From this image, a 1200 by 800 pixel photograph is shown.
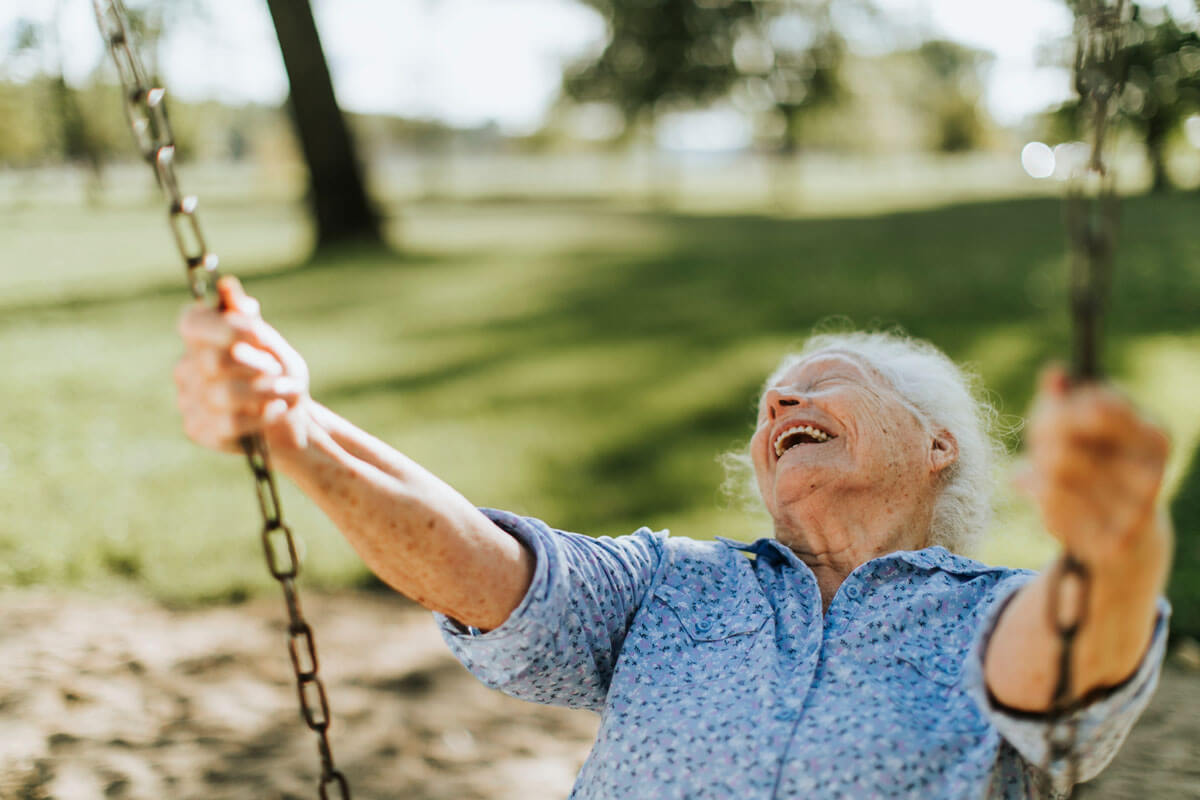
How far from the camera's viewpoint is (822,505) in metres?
2.31

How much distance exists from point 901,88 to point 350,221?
36706mm

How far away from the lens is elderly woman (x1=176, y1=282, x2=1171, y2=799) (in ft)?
4.80

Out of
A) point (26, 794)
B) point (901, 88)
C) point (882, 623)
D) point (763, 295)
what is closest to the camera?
point (882, 623)

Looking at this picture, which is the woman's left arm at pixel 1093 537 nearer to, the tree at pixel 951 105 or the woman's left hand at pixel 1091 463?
the woman's left hand at pixel 1091 463

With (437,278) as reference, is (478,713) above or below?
below

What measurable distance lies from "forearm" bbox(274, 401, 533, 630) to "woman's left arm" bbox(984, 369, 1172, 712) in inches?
35.0

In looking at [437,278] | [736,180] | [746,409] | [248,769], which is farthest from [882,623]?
[736,180]

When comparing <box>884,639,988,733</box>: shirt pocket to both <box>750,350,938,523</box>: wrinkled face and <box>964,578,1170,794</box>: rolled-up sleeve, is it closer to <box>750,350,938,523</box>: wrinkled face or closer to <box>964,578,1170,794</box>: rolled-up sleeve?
<box>964,578,1170,794</box>: rolled-up sleeve

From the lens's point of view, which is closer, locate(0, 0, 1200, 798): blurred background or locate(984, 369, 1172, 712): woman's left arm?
locate(984, 369, 1172, 712): woman's left arm

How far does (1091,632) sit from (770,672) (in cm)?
66

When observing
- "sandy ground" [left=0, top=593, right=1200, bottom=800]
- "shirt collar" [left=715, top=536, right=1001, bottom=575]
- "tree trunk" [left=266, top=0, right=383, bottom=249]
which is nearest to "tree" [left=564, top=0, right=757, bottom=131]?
"tree trunk" [left=266, top=0, right=383, bottom=249]

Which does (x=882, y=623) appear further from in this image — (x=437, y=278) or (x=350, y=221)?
(x=350, y=221)

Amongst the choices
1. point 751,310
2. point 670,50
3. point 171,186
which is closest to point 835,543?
point 171,186

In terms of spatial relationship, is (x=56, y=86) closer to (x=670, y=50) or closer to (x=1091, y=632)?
(x=1091, y=632)
